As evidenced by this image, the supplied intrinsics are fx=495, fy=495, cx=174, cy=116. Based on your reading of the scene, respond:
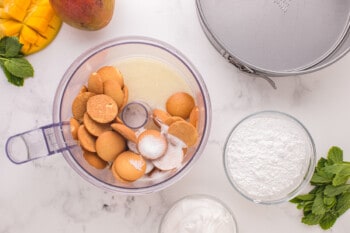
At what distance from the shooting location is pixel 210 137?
888 millimetres

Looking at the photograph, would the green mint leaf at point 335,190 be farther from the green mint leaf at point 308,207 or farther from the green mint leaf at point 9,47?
the green mint leaf at point 9,47

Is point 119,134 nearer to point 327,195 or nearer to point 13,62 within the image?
point 13,62

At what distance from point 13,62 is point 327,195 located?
59 cm

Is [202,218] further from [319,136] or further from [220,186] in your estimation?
[319,136]

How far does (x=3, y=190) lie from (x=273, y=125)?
0.50 meters

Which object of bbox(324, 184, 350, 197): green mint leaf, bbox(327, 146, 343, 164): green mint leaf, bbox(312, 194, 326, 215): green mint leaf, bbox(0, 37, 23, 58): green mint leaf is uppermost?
bbox(327, 146, 343, 164): green mint leaf

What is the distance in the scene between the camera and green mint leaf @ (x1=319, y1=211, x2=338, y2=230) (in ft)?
2.89

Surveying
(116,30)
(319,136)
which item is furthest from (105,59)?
(319,136)

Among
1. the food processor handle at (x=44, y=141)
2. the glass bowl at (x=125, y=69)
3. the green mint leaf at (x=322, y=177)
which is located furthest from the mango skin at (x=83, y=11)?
the green mint leaf at (x=322, y=177)

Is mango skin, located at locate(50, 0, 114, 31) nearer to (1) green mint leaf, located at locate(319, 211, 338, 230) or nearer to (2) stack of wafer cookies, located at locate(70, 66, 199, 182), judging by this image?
(2) stack of wafer cookies, located at locate(70, 66, 199, 182)

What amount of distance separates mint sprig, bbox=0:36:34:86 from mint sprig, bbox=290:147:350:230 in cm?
53

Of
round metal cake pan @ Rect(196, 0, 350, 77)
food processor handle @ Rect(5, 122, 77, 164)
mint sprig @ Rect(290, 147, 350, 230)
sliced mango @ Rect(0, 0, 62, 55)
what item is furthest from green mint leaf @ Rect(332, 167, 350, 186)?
sliced mango @ Rect(0, 0, 62, 55)

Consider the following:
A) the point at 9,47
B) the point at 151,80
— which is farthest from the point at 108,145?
the point at 9,47

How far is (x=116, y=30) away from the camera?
89 centimetres
